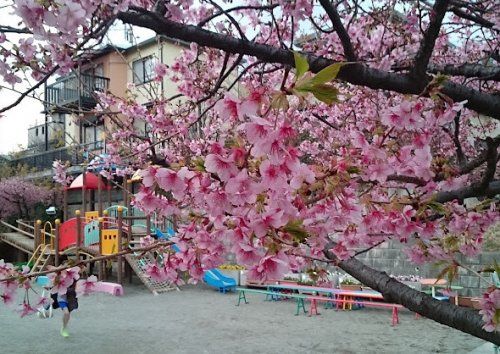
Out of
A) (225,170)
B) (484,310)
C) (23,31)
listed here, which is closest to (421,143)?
(484,310)

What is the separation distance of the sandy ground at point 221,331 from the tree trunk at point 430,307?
4.75m

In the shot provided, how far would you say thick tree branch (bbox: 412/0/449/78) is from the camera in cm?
188

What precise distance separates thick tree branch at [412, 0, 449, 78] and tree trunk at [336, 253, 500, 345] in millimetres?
949

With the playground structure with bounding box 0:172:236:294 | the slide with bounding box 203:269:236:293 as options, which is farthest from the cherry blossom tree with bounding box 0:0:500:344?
the slide with bounding box 203:269:236:293

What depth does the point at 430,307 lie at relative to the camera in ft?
6.72

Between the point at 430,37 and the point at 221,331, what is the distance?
22.5 ft

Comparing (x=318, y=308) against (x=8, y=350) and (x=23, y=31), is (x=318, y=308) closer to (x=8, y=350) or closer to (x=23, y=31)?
(x=8, y=350)

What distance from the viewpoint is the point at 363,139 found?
5.76 feet

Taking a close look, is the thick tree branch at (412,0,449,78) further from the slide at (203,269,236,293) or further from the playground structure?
the slide at (203,269,236,293)

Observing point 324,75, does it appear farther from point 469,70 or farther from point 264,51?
point 469,70

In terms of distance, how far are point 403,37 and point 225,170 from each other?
12.4ft

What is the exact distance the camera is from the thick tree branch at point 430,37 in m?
1.88

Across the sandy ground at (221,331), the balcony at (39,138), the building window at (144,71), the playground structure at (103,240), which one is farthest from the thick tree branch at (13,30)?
the balcony at (39,138)

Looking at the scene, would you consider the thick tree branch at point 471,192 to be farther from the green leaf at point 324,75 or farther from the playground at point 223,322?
the playground at point 223,322
